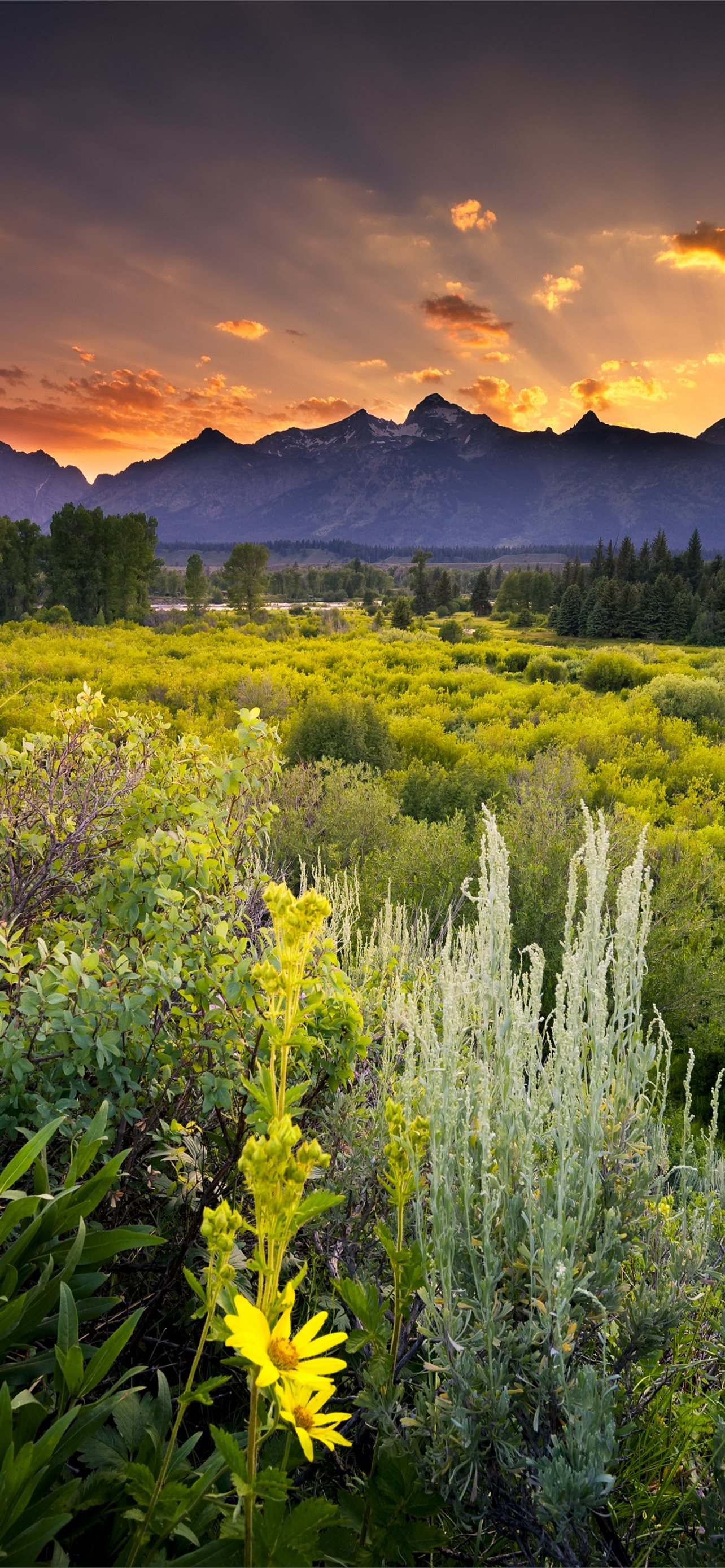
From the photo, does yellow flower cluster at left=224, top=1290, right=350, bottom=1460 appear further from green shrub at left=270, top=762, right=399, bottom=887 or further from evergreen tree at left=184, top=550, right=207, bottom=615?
evergreen tree at left=184, top=550, right=207, bottom=615

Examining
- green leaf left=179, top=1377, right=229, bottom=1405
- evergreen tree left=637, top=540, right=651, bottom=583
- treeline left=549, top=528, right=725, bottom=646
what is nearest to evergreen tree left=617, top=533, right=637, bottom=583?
evergreen tree left=637, top=540, right=651, bottom=583

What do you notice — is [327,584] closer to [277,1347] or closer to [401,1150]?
[401,1150]

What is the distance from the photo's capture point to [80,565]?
4841 cm

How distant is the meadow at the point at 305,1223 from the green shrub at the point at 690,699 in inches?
655

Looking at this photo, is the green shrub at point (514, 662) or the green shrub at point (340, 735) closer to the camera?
the green shrub at point (340, 735)

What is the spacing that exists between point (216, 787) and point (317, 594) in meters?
111

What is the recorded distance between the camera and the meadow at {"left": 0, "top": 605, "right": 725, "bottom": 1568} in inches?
45.3

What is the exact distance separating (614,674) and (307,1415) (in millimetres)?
24417

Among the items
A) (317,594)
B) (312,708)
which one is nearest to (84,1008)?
(312,708)

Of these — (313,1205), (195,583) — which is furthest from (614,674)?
(195,583)

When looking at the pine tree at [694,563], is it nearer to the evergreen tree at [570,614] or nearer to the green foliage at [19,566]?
the evergreen tree at [570,614]

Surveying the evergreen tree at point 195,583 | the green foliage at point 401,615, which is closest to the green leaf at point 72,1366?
the green foliage at point 401,615

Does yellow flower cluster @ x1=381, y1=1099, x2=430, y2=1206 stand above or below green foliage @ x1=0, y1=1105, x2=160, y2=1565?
above

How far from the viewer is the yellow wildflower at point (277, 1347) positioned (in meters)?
0.81
